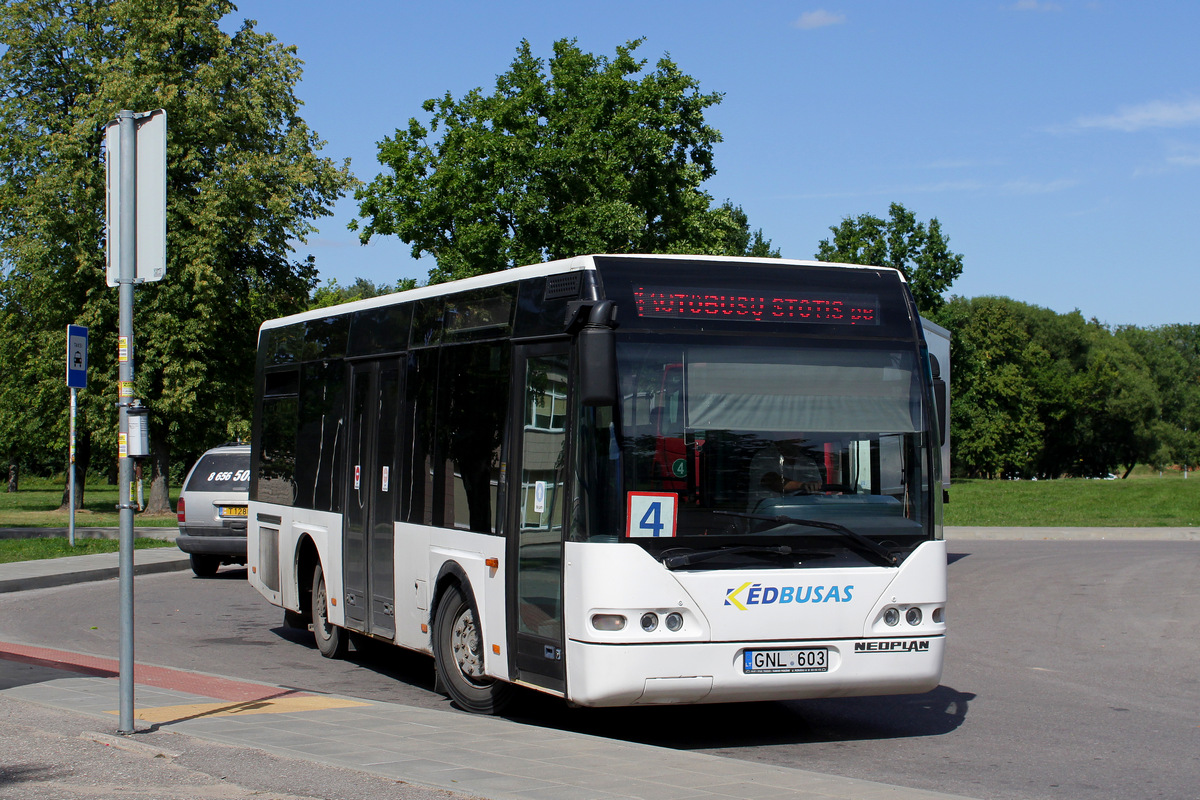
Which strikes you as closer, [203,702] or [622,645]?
[622,645]

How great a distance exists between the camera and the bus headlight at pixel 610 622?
726 cm

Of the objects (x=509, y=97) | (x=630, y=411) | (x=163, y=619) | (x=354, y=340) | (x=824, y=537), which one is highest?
(x=509, y=97)

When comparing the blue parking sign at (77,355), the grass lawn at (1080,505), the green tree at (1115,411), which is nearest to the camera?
the blue parking sign at (77,355)

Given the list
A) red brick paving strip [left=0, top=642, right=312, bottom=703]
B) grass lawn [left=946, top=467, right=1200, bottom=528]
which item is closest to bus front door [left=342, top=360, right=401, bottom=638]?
red brick paving strip [left=0, top=642, right=312, bottom=703]

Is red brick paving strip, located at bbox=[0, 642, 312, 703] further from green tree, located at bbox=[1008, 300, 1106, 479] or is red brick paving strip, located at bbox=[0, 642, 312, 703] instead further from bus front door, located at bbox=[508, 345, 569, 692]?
green tree, located at bbox=[1008, 300, 1106, 479]

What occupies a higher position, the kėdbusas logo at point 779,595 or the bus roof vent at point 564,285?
the bus roof vent at point 564,285

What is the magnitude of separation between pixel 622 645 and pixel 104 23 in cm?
3880

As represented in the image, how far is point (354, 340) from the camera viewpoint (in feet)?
36.8

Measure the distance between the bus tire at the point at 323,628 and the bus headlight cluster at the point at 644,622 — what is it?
4.95 metres

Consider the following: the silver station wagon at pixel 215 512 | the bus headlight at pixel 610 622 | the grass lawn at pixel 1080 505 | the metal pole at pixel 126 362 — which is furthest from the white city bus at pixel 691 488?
the grass lawn at pixel 1080 505

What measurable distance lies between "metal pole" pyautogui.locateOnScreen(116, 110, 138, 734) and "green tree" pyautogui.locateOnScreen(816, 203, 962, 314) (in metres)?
63.0

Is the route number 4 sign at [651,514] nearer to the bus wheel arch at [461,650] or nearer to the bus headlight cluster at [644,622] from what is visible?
the bus headlight cluster at [644,622]

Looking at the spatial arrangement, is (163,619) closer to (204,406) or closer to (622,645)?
(622,645)

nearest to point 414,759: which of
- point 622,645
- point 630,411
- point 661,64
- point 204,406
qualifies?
point 622,645
